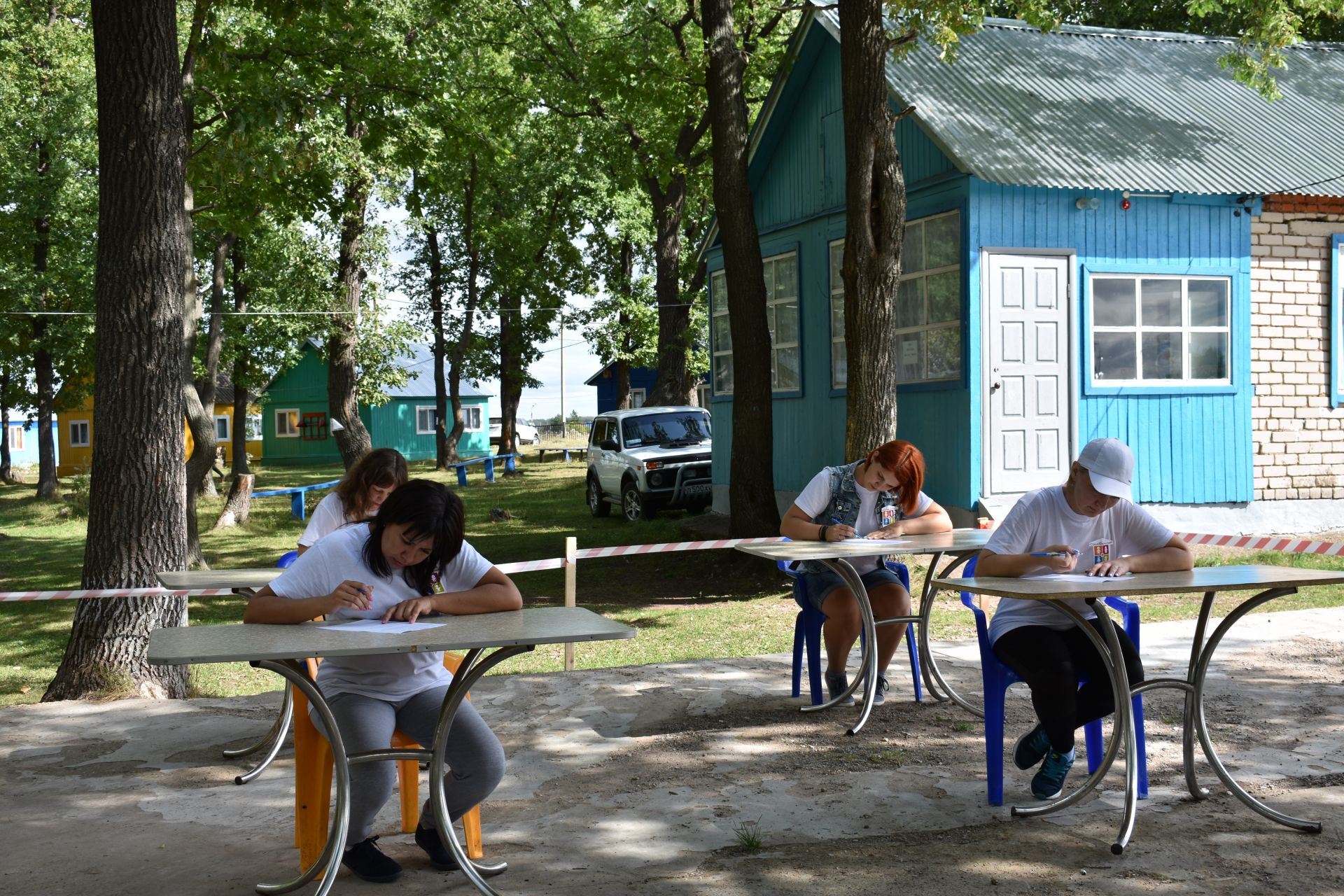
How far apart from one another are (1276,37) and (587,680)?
12117 millimetres

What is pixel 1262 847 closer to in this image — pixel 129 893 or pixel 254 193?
pixel 129 893

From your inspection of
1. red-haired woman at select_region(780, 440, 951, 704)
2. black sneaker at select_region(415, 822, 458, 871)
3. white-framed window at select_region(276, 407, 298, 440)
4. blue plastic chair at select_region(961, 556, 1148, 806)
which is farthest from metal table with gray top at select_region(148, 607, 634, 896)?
white-framed window at select_region(276, 407, 298, 440)

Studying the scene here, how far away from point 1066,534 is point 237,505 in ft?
66.0

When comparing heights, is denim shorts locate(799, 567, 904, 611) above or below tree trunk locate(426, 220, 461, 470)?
below

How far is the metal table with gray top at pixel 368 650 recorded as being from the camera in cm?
369

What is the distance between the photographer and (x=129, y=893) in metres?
4.16

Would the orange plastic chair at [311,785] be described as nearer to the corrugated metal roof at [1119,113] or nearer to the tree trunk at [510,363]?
the corrugated metal roof at [1119,113]

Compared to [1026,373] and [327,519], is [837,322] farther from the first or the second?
[327,519]

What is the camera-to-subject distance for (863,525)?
6812mm

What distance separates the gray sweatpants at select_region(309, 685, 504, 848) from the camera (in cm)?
412

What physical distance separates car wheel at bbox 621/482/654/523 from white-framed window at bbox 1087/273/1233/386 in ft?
26.5

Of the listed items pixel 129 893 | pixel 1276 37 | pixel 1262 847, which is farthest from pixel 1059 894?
pixel 1276 37

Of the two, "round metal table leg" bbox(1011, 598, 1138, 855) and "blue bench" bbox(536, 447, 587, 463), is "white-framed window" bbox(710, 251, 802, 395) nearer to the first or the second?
"round metal table leg" bbox(1011, 598, 1138, 855)

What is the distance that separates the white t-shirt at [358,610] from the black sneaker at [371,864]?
Answer: 0.50 metres
